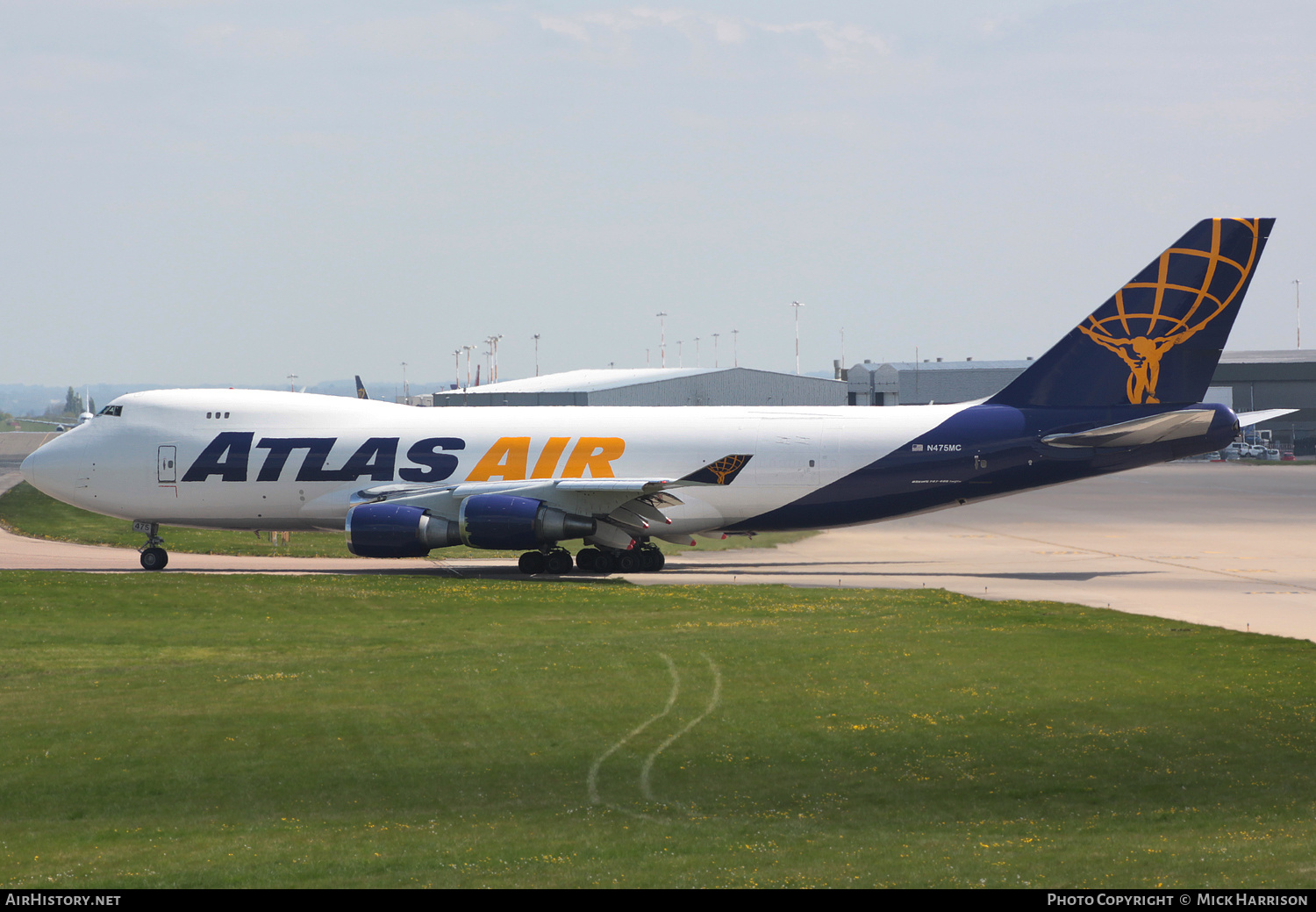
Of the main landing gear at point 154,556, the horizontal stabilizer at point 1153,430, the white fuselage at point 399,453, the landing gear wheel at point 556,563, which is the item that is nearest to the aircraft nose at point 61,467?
the white fuselage at point 399,453

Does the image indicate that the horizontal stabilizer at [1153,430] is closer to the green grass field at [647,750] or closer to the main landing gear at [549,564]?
the green grass field at [647,750]

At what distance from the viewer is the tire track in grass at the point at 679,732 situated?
52.3 ft

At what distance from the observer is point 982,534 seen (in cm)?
5172

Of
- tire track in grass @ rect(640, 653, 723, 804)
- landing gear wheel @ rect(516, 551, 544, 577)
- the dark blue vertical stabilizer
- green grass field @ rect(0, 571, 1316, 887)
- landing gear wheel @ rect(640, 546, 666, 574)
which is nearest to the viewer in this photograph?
green grass field @ rect(0, 571, 1316, 887)

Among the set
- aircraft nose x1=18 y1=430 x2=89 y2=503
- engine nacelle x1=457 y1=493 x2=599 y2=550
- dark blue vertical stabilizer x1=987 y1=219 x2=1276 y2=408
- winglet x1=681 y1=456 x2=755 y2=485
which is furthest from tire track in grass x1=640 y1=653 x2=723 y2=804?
aircraft nose x1=18 y1=430 x2=89 y2=503

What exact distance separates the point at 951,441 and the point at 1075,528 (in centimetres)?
1779

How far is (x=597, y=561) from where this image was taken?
39.5 metres

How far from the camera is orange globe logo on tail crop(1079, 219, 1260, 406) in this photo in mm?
37375

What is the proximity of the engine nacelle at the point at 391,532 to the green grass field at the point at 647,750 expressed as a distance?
6.81 meters

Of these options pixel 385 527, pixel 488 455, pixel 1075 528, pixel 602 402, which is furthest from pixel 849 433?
pixel 602 402

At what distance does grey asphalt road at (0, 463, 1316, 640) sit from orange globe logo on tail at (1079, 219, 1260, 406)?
245 inches

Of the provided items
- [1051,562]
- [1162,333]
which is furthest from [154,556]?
[1162,333]

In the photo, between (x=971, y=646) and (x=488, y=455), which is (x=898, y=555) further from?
(x=971, y=646)

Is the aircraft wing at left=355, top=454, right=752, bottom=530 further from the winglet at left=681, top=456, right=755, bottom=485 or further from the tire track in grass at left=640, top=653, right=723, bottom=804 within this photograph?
the tire track in grass at left=640, top=653, right=723, bottom=804
